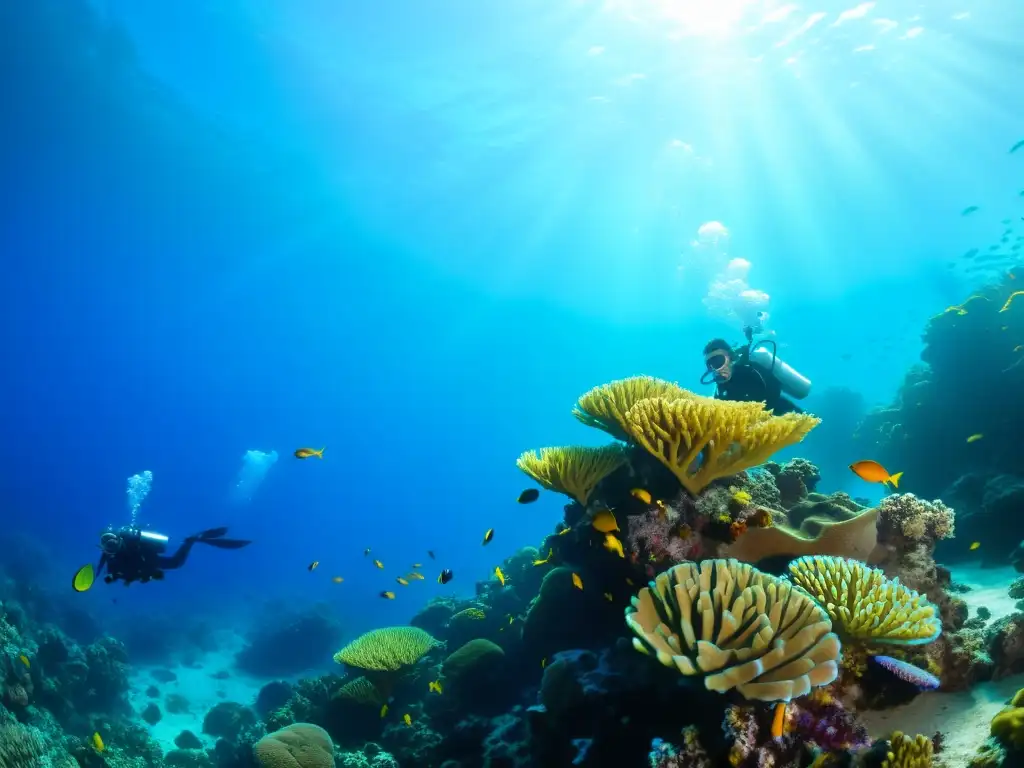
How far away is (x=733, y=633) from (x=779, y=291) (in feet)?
246

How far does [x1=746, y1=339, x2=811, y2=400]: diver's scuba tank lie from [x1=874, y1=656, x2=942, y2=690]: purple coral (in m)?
4.58

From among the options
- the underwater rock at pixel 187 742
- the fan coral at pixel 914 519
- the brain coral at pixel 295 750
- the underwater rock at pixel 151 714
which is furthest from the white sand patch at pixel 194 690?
the fan coral at pixel 914 519

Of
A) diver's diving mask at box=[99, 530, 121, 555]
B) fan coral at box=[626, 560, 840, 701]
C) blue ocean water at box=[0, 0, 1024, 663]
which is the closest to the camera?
fan coral at box=[626, 560, 840, 701]

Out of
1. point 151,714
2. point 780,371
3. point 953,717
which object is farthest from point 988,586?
point 151,714

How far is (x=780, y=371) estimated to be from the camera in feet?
25.2

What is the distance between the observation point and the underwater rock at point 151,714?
674 inches

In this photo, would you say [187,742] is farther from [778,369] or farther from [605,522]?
[778,369]

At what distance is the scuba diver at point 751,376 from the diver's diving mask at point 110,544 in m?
8.56

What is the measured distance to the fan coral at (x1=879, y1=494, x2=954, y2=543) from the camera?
15.8 ft

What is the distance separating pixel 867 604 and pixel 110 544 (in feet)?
29.3

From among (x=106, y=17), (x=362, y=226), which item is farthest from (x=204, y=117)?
(x=362, y=226)

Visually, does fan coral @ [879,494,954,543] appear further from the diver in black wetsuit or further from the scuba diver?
the diver in black wetsuit

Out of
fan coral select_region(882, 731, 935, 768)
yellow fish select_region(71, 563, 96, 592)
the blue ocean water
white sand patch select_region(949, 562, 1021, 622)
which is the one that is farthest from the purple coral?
the blue ocean water

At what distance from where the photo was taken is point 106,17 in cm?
2634
